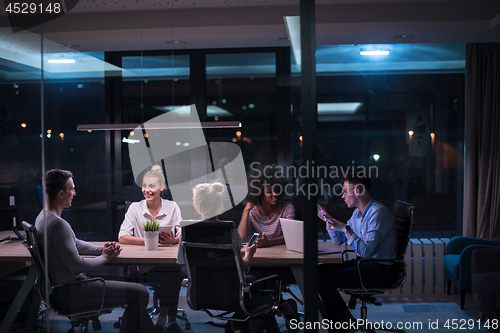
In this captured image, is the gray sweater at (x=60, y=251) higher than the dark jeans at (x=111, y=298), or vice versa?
the gray sweater at (x=60, y=251)

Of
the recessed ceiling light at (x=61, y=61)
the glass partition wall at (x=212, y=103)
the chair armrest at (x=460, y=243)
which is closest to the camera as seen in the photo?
the glass partition wall at (x=212, y=103)

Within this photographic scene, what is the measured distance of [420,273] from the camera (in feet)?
13.3

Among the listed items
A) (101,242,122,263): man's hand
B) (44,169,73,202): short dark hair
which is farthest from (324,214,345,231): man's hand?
(44,169,73,202): short dark hair

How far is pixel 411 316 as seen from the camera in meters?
3.49

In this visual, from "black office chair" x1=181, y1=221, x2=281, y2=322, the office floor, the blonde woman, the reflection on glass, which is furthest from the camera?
the reflection on glass

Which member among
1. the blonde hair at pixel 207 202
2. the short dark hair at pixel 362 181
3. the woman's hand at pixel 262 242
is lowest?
the woman's hand at pixel 262 242

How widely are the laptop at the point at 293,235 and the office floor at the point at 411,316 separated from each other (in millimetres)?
625

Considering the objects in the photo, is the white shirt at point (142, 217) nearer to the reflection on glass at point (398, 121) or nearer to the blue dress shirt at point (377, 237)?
the blue dress shirt at point (377, 237)

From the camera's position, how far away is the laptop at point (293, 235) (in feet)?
8.89

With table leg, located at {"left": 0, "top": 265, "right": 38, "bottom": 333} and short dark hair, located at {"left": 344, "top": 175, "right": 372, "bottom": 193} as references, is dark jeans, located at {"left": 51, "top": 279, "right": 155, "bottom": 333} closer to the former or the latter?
table leg, located at {"left": 0, "top": 265, "right": 38, "bottom": 333}

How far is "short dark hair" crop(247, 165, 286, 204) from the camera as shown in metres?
4.06

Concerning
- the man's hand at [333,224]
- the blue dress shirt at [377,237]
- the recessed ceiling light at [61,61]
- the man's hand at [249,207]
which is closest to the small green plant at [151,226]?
the man's hand at [249,207]

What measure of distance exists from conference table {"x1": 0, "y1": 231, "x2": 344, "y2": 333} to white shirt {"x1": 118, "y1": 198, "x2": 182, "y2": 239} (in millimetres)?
245

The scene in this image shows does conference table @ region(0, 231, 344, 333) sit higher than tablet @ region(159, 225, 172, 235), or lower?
lower
